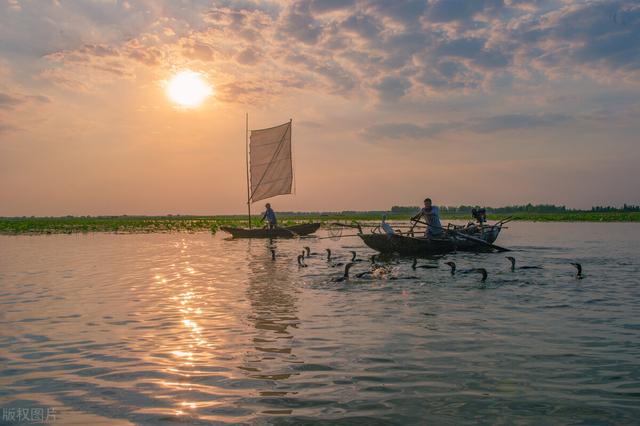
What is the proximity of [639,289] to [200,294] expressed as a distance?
36.1ft

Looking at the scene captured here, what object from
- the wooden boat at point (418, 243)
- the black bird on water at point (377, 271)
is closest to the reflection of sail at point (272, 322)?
the black bird on water at point (377, 271)

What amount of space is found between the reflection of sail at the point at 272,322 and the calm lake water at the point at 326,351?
45mm

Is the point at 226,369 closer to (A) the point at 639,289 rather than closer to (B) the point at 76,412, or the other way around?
(B) the point at 76,412

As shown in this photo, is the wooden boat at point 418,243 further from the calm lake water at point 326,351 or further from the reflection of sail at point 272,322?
the calm lake water at point 326,351

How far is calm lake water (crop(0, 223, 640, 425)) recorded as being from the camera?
16.6ft

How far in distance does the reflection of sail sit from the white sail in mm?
19874

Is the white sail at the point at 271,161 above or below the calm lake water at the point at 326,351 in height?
above

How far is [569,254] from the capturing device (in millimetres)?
23297

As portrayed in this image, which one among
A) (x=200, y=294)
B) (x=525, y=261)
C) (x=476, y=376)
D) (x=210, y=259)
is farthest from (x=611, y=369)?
(x=210, y=259)

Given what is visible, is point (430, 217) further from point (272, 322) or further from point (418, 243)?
point (272, 322)

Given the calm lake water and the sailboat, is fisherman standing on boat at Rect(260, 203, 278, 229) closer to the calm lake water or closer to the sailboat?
the sailboat

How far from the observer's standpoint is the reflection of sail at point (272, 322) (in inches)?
252

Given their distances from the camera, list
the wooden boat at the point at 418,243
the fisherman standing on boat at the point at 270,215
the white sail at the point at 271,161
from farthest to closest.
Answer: the white sail at the point at 271,161
the fisherman standing on boat at the point at 270,215
the wooden boat at the point at 418,243

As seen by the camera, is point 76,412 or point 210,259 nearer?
point 76,412
